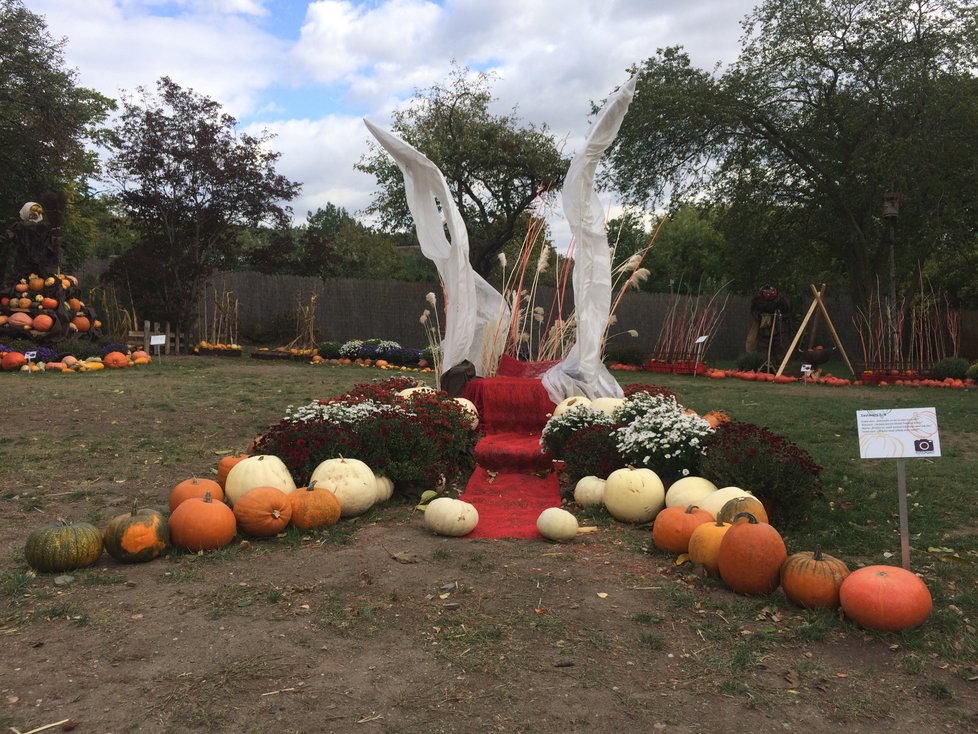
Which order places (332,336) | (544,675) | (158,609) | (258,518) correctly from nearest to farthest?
(544,675)
(158,609)
(258,518)
(332,336)

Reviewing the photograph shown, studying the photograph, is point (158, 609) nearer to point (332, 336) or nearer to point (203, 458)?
point (203, 458)

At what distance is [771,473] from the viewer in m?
4.66

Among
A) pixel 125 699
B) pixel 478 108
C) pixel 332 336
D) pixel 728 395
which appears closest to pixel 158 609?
pixel 125 699

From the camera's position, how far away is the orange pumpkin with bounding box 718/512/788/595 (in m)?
3.58

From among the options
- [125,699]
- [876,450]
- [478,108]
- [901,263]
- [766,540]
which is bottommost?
[125,699]

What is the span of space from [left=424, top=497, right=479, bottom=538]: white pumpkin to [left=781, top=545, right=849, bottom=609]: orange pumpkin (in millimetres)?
1786

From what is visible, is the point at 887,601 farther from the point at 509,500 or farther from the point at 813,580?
the point at 509,500

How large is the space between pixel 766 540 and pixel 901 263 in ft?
64.5

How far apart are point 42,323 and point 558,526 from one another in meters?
12.3

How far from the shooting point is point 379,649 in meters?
3.00

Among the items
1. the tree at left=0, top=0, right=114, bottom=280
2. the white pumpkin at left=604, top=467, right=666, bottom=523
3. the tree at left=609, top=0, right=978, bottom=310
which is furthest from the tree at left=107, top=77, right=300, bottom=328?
the white pumpkin at left=604, top=467, right=666, bottom=523

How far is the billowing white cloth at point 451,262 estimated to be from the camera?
8.01 metres

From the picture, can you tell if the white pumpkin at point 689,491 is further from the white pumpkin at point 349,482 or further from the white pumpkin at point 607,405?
the white pumpkin at point 349,482

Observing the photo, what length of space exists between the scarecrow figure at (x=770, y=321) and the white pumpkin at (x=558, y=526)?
13.3 meters
